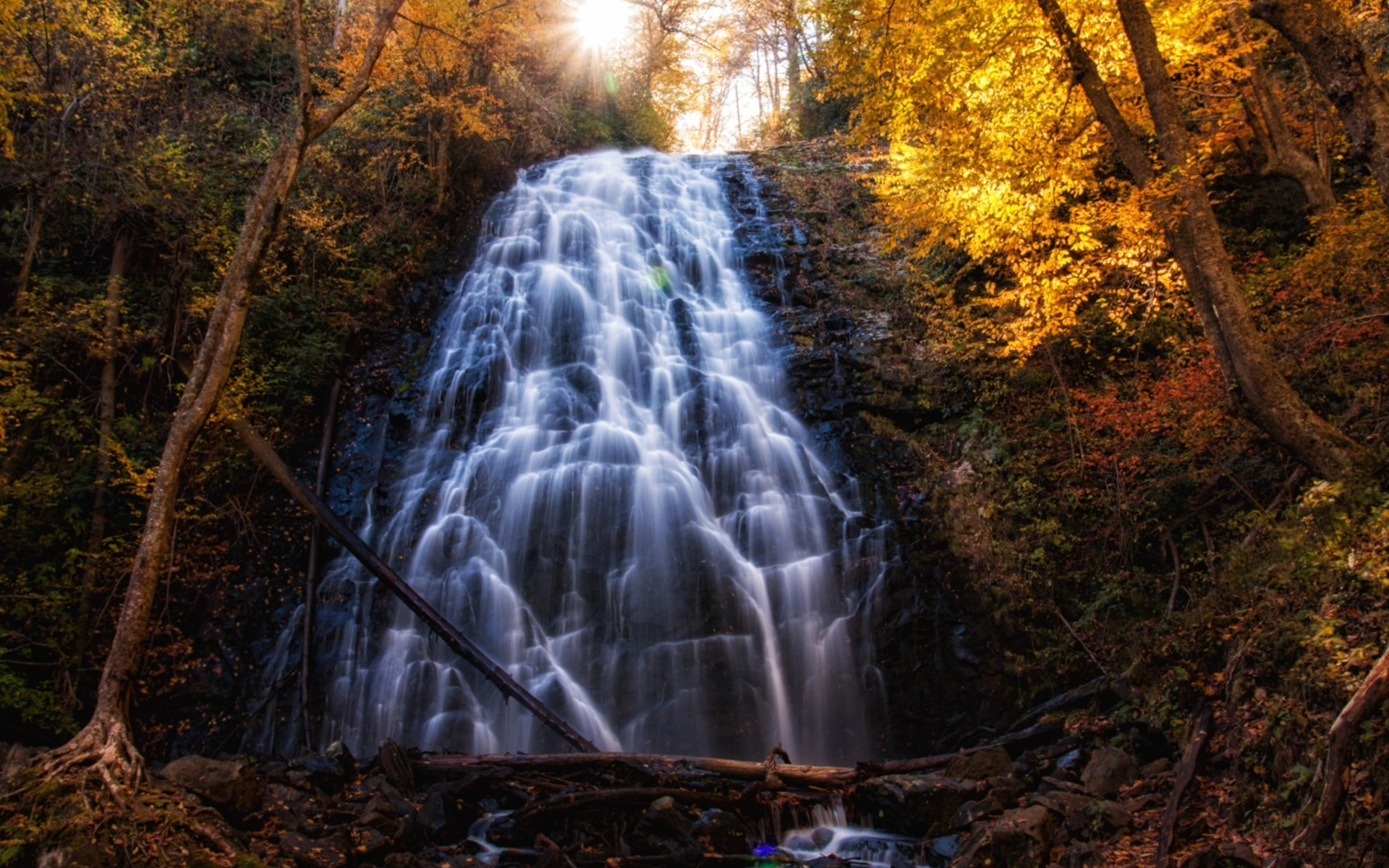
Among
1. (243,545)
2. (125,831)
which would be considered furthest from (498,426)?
(125,831)

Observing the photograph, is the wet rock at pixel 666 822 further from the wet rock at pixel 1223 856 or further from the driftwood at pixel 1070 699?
the driftwood at pixel 1070 699

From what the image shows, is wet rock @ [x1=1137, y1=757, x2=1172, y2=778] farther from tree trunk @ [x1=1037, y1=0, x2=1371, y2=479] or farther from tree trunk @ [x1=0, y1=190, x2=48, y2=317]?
tree trunk @ [x1=0, y1=190, x2=48, y2=317]

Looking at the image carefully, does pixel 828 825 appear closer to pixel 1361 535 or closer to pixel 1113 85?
pixel 1361 535

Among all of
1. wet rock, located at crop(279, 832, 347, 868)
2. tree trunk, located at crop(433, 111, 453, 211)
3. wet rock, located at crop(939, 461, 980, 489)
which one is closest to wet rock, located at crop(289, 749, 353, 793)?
wet rock, located at crop(279, 832, 347, 868)

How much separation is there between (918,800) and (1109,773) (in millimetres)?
1545

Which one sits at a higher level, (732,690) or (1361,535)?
(1361,535)

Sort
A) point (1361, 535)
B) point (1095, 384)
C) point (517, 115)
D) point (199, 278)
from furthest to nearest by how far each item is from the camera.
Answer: point (517, 115) < point (199, 278) < point (1095, 384) < point (1361, 535)

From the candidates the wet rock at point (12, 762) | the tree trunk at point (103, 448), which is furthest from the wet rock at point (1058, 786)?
the tree trunk at point (103, 448)

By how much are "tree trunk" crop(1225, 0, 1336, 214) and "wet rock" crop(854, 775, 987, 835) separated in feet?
28.1

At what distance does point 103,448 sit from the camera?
908 centimetres

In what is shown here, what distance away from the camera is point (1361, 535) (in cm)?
489

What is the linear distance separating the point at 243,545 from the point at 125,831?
6.70 metres

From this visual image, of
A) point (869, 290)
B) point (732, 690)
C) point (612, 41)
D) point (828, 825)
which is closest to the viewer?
point (828, 825)

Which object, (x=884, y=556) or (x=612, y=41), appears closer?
(x=884, y=556)
